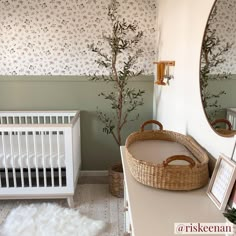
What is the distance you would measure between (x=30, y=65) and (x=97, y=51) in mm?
772

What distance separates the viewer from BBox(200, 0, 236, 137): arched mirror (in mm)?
1163

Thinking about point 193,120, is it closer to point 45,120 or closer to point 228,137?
point 228,137

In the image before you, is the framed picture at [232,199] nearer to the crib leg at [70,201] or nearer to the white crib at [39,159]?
the white crib at [39,159]

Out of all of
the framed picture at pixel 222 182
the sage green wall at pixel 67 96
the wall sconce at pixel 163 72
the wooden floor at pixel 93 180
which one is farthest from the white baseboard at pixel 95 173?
the framed picture at pixel 222 182

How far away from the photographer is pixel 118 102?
3023mm

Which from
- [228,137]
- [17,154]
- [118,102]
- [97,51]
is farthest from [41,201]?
[228,137]

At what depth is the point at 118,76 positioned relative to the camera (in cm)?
298

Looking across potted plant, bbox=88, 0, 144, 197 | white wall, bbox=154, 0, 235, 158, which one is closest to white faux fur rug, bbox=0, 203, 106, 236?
potted plant, bbox=88, 0, 144, 197

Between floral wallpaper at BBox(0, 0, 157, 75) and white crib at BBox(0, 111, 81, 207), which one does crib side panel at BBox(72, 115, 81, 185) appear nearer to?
white crib at BBox(0, 111, 81, 207)

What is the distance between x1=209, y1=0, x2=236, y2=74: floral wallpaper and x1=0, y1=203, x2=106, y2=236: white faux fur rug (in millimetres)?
1727

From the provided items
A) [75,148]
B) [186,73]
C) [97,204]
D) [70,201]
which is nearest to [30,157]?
[75,148]

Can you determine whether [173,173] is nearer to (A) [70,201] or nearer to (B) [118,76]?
(A) [70,201]

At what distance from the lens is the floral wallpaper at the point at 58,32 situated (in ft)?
9.98

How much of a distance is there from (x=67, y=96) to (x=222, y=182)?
7.91ft
